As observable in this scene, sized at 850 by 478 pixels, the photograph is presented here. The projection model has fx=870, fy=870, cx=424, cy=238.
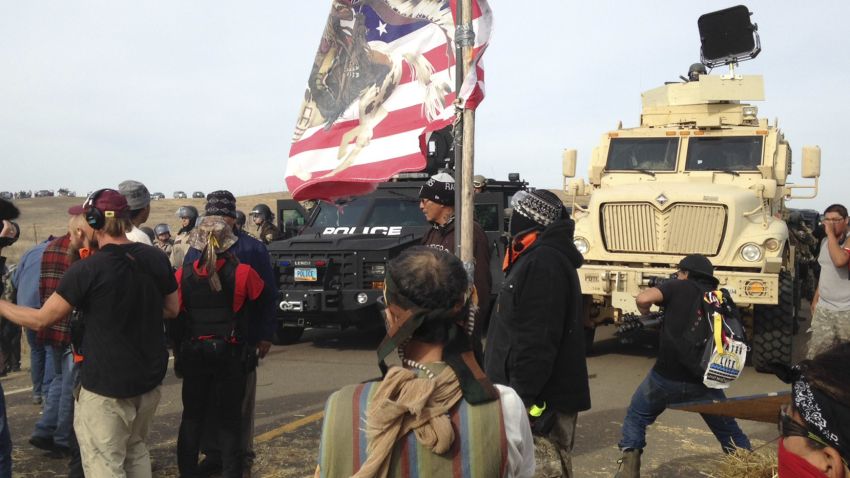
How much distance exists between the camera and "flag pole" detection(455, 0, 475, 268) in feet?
13.1

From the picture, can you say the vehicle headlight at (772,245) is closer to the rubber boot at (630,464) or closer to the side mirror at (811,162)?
the side mirror at (811,162)

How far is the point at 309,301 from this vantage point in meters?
10.6

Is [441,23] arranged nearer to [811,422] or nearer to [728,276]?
[811,422]

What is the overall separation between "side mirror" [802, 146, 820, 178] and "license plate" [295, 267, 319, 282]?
6.12 metres

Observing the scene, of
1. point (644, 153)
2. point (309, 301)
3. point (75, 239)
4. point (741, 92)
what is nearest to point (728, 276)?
point (644, 153)

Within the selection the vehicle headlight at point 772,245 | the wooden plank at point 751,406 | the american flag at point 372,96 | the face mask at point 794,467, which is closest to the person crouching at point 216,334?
the american flag at point 372,96

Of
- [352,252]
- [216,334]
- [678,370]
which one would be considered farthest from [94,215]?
[352,252]

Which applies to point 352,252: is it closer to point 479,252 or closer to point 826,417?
point 479,252

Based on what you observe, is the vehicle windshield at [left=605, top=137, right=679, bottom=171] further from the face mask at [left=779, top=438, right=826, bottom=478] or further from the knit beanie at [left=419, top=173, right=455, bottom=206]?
the face mask at [left=779, top=438, right=826, bottom=478]

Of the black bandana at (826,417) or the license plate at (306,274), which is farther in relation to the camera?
the license plate at (306,274)

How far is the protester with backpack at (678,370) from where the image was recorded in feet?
16.6

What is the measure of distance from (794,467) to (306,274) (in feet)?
29.7

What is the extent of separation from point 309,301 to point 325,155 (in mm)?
5481

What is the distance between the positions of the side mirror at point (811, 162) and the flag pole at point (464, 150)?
768 cm
